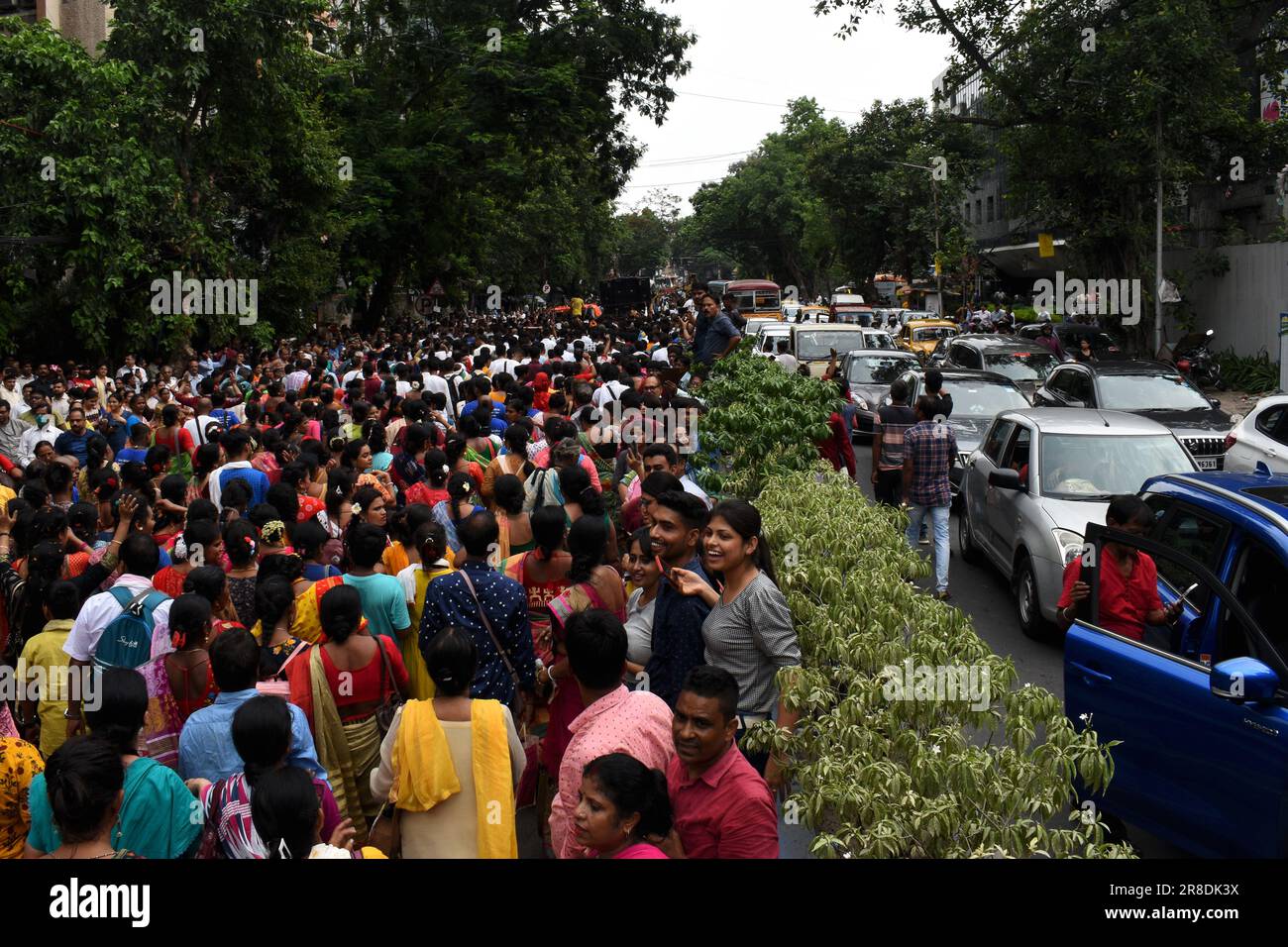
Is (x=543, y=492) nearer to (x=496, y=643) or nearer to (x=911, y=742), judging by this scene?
(x=496, y=643)

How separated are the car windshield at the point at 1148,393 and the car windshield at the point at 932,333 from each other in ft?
48.5

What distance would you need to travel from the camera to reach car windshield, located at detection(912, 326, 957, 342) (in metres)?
31.2

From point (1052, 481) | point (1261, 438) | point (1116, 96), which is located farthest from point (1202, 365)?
point (1052, 481)

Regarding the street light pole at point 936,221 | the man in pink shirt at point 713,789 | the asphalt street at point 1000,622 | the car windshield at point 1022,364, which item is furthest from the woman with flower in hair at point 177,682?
the street light pole at point 936,221

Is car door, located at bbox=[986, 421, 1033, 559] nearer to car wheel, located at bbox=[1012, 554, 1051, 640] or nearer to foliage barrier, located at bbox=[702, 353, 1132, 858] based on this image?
car wheel, located at bbox=[1012, 554, 1051, 640]

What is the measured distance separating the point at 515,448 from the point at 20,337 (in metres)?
17.0

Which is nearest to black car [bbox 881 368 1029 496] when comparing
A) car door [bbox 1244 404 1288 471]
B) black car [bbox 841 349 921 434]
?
black car [bbox 841 349 921 434]

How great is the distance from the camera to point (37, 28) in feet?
67.4

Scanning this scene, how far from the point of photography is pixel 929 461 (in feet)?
35.6

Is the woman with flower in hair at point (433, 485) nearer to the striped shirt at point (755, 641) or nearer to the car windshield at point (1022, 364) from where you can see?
the striped shirt at point (755, 641)

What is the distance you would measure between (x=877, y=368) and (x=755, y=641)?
16930 mm

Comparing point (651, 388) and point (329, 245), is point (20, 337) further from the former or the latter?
point (651, 388)

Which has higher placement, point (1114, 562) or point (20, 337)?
point (20, 337)
